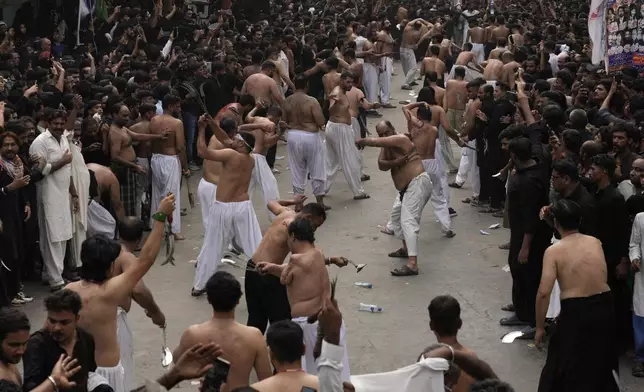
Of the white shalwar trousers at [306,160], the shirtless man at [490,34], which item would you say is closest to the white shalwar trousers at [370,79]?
the shirtless man at [490,34]

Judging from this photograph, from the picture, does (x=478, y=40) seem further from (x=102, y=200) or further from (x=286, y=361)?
(x=286, y=361)

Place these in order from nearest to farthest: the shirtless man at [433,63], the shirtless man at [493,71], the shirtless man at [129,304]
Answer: the shirtless man at [129,304] → the shirtless man at [493,71] → the shirtless man at [433,63]

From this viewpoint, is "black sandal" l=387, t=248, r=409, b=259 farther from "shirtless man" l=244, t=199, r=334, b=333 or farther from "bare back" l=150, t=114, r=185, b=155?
"shirtless man" l=244, t=199, r=334, b=333

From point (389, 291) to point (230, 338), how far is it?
16.0 ft

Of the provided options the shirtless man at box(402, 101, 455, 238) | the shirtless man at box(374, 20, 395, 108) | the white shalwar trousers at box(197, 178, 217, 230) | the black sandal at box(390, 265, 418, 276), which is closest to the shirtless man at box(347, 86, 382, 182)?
the shirtless man at box(402, 101, 455, 238)

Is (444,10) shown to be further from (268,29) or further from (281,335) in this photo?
(281,335)

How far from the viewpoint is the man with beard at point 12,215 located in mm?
9922

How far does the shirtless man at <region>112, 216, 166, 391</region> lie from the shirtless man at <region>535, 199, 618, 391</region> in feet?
8.65

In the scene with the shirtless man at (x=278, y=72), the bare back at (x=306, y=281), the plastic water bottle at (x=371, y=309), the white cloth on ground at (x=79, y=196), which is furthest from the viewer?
the shirtless man at (x=278, y=72)

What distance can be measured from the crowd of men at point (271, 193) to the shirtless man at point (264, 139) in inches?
Result: 1.3

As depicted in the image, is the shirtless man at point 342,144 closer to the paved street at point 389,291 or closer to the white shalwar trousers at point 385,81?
the paved street at point 389,291

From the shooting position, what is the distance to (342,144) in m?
14.8

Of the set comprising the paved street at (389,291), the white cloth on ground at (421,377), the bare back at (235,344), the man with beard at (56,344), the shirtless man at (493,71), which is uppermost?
the man with beard at (56,344)

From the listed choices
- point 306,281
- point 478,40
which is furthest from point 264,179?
point 478,40
